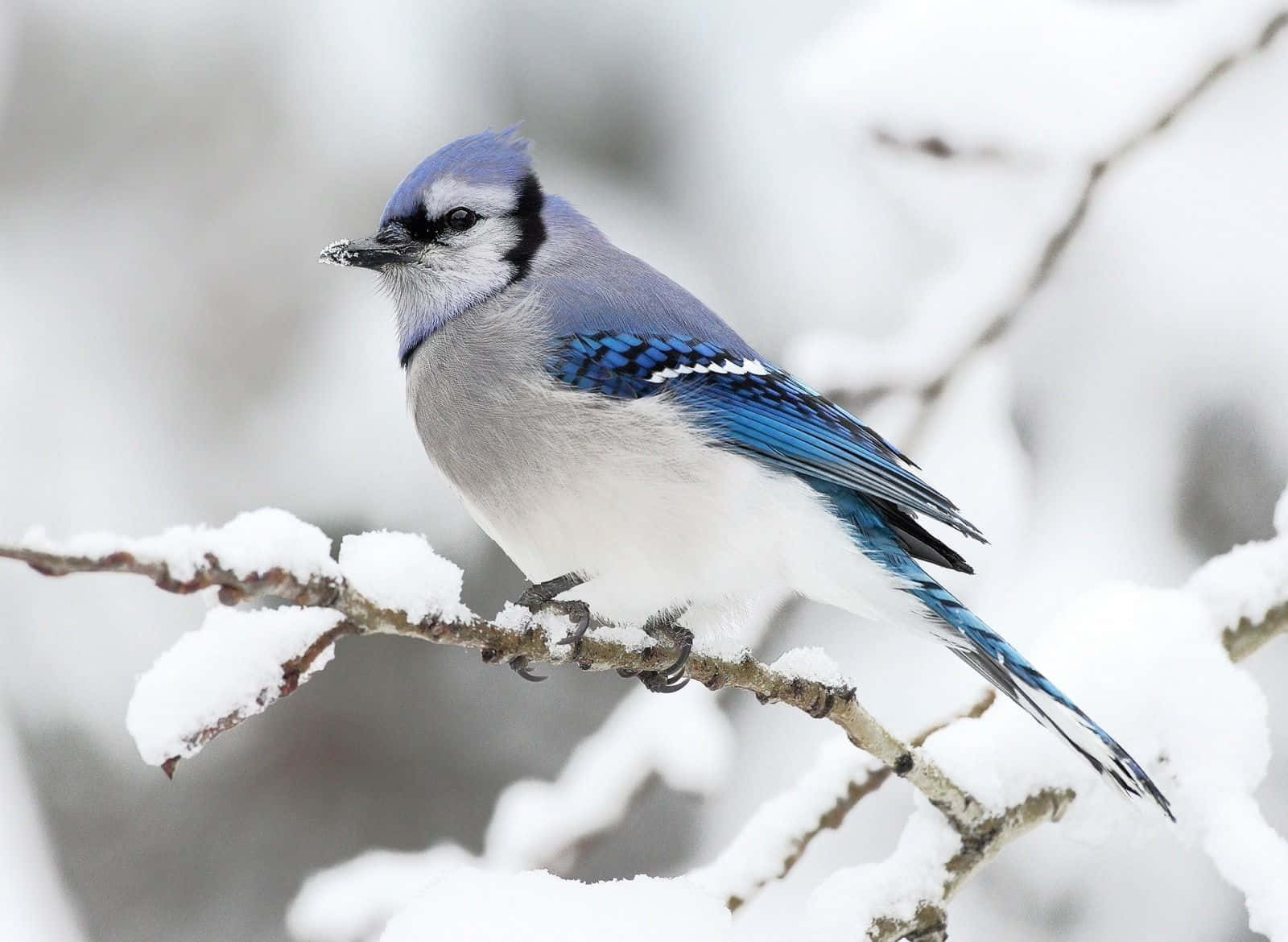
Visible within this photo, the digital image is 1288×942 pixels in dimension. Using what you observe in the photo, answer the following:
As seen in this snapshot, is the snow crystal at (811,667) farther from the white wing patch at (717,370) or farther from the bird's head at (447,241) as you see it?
the bird's head at (447,241)

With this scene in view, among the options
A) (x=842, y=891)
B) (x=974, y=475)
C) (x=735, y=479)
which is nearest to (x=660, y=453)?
(x=735, y=479)

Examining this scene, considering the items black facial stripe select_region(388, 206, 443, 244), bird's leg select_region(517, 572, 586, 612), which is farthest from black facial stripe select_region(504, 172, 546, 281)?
bird's leg select_region(517, 572, 586, 612)

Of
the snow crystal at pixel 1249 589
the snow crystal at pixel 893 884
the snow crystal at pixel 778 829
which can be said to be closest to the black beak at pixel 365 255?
the snow crystal at pixel 778 829

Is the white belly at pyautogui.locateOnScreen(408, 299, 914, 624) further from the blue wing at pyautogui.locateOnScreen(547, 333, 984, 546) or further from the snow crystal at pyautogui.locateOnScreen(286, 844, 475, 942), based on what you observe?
the snow crystal at pyautogui.locateOnScreen(286, 844, 475, 942)

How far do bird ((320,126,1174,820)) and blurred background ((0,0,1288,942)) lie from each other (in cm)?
36

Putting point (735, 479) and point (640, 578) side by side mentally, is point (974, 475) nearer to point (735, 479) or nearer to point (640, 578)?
point (735, 479)

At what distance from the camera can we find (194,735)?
1.10m

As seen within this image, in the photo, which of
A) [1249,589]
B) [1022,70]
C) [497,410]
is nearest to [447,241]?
[497,410]

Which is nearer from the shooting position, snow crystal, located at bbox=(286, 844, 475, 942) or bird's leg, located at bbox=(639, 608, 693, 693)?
bird's leg, located at bbox=(639, 608, 693, 693)

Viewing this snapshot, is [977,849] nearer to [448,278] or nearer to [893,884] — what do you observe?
[893,884]

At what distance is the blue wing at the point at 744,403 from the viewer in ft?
6.81

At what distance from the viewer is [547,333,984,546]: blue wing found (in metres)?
2.08

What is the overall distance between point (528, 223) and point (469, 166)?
0.16m

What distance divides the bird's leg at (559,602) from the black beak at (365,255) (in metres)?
0.68
